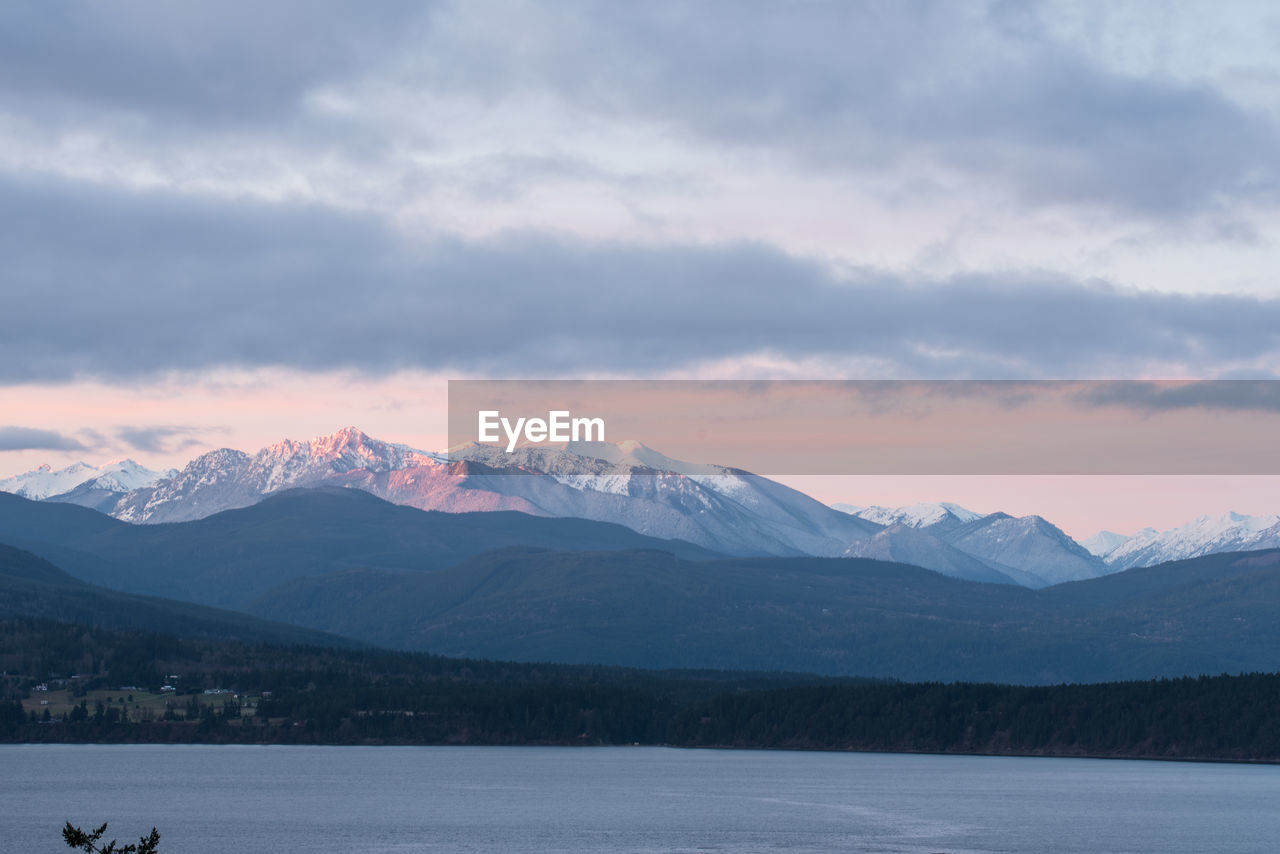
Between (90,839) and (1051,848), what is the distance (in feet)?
397

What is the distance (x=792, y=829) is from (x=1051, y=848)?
98.7ft

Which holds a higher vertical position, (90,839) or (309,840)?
(90,839)

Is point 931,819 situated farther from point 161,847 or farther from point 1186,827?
point 161,847

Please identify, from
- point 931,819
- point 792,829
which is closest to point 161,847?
point 792,829

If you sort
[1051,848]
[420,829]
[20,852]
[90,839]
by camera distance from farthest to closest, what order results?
1. [420,829]
2. [1051,848]
3. [20,852]
4. [90,839]

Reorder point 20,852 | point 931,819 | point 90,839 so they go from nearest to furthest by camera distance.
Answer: point 90,839, point 20,852, point 931,819

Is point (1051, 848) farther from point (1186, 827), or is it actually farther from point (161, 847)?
point (161, 847)

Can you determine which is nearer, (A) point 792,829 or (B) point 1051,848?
(B) point 1051,848

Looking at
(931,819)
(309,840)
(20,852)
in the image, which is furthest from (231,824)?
(931,819)

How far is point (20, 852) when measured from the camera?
160250mm

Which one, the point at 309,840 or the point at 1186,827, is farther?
the point at 1186,827

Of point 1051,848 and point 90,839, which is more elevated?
point 90,839

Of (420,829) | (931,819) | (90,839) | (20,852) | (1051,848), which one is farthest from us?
(931,819)

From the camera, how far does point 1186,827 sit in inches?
7549
